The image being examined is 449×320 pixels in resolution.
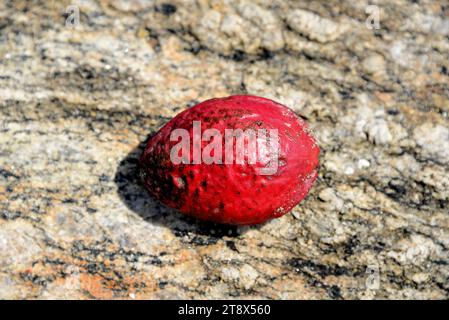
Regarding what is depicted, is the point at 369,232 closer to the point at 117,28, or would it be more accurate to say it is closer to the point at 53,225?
the point at 53,225

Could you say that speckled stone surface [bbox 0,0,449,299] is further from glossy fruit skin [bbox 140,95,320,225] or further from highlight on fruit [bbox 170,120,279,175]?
highlight on fruit [bbox 170,120,279,175]

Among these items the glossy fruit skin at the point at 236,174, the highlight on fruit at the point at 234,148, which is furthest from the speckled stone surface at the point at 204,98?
the highlight on fruit at the point at 234,148

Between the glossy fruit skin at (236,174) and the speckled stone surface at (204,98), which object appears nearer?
the glossy fruit skin at (236,174)

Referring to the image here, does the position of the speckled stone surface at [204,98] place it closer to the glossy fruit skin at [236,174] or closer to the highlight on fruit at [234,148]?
the glossy fruit skin at [236,174]

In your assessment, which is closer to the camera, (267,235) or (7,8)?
(267,235)

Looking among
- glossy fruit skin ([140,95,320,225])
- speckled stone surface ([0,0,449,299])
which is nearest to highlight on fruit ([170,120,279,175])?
glossy fruit skin ([140,95,320,225])

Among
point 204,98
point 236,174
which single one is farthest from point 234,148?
point 204,98

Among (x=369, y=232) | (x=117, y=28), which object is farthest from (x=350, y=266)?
(x=117, y=28)
